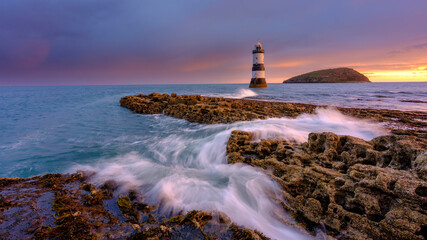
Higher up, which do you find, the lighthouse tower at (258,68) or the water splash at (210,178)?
the lighthouse tower at (258,68)

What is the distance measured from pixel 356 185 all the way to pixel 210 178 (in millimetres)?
3016

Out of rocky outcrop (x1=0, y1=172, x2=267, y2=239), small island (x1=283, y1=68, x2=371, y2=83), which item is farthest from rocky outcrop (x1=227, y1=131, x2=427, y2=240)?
small island (x1=283, y1=68, x2=371, y2=83)

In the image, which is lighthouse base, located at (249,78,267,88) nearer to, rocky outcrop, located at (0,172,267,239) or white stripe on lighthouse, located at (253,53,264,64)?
white stripe on lighthouse, located at (253,53,264,64)

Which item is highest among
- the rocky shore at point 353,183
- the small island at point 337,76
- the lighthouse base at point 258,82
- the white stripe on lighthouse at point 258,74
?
the small island at point 337,76

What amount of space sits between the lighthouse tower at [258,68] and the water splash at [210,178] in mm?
44118

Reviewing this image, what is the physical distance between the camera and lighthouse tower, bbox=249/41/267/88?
47356mm

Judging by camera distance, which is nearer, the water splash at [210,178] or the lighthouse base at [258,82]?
the water splash at [210,178]

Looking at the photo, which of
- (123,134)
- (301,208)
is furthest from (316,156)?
(123,134)

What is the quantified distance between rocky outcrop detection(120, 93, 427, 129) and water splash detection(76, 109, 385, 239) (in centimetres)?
249

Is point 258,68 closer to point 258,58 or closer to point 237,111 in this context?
point 258,58

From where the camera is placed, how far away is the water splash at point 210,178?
3244 millimetres

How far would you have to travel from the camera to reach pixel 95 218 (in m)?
2.94

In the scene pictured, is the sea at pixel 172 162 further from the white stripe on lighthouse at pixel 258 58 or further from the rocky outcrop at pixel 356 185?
the white stripe on lighthouse at pixel 258 58

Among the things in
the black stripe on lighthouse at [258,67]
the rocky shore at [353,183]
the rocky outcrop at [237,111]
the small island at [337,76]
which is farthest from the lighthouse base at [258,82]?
the small island at [337,76]
